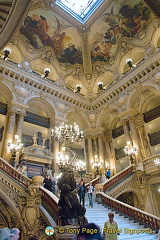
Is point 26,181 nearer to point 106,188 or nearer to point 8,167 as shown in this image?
point 8,167

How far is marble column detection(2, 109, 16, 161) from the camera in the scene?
35.3 ft

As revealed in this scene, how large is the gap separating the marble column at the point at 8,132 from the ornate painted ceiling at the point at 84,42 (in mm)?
4460

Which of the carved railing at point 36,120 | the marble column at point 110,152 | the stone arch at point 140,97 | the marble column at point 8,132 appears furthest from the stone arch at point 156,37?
the marble column at point 8,132

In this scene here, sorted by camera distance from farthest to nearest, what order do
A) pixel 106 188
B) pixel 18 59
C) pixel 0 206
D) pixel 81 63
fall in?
pixel 81 63 < pixel 18 59 < pixel 106 188 < pixel 0 206

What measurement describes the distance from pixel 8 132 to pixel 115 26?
1330 centimetres

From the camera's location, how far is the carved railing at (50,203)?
566 cm

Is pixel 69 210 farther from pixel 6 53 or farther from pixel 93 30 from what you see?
pixel 93 30

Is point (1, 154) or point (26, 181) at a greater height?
point (1, 154)

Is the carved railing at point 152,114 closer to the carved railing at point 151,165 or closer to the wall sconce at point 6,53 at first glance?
the carved railing at point 151,165

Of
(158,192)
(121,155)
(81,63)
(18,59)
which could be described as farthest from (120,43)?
(158,192)

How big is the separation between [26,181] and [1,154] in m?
4.13

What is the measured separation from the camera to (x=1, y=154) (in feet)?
35.8

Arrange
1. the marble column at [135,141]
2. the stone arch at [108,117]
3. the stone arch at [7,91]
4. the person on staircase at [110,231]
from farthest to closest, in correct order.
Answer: the stone arch at [108,117], the stone arch at [7,91], the marble column at [135,141], the person on staircase at [110,231]

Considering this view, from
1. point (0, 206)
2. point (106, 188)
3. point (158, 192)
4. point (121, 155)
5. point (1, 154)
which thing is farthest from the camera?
point (121, 155)
